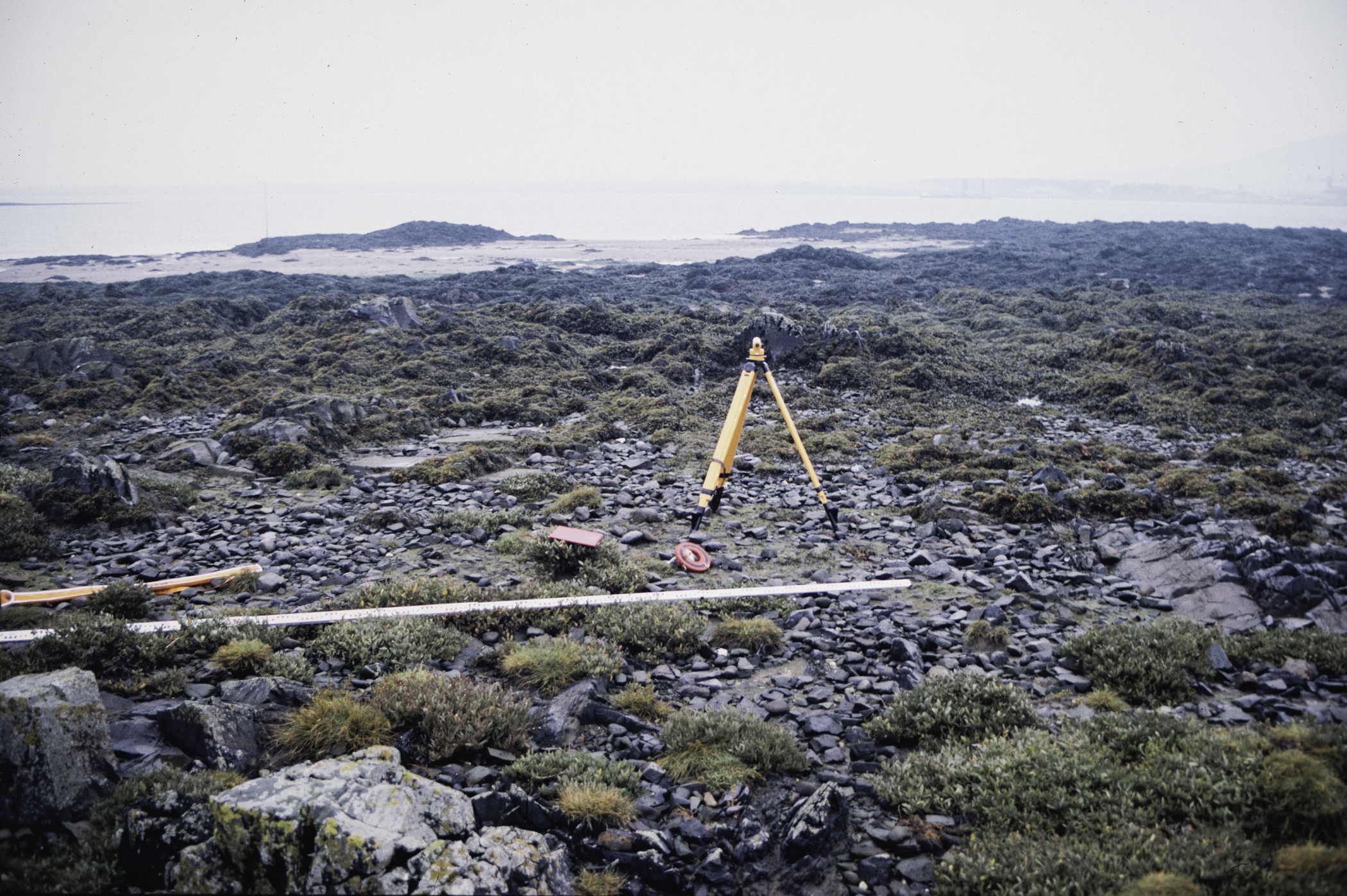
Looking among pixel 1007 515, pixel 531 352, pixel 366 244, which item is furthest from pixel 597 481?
pixel 366 244

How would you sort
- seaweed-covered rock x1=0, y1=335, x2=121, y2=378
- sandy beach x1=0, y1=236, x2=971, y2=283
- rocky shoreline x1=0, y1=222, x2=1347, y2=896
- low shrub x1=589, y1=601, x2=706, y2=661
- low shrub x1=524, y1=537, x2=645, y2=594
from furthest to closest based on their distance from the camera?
sandy beach x1=0, y1=236, x2=971, y2=283, seaweed-covered rock x1=0, y1=335, x2=121, y2=378, low shrub x1=524, y1=537, x2=645, y2=594, low shrub x1=589, y1=601, x2=706, y2=661, rocky shoreline x1=0, y1=222, x2=1347, y2=896

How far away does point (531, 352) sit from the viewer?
24.8 m

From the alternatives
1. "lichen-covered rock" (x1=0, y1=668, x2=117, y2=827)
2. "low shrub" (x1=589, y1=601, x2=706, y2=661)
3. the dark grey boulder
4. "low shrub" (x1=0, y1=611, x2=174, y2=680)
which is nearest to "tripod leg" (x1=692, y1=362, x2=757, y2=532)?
"low shrub" (x1=589, y1=601, x2=706, y2=661)

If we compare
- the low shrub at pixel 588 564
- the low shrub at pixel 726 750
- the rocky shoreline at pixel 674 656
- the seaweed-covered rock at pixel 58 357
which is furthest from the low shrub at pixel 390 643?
the seaweed-covered rock at pixel 58 357

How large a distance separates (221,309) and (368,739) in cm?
3577

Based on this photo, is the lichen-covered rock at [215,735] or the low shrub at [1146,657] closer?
the lichen-covered rock at [215,735]

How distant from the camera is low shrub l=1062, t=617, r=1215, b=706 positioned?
5.96 m

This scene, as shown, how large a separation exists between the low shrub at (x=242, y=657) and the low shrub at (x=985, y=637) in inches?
286

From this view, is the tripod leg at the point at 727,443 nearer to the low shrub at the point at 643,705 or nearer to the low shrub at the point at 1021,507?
the low shrub at the point at 643,705

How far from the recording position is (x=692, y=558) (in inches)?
363

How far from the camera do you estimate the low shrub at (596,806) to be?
14.6 ft

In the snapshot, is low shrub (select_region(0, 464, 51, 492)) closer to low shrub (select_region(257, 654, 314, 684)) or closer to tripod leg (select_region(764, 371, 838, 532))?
low shrub (select_region(257, 654, 314, 684))

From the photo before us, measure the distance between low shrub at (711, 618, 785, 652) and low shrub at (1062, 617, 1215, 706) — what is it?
3.00m

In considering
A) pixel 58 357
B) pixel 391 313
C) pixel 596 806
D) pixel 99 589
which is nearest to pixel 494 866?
pixel 596 806
